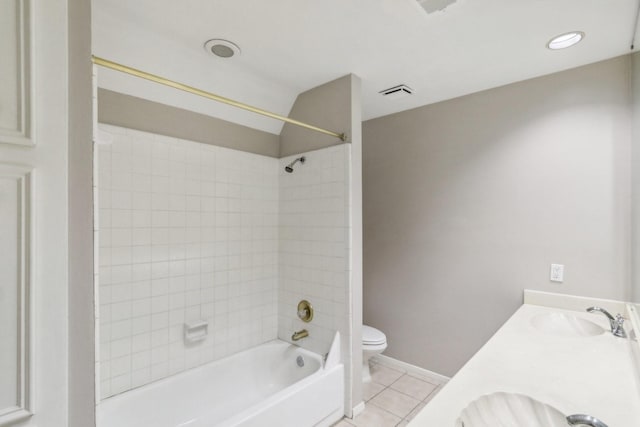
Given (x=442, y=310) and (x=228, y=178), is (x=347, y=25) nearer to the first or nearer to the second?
(x=228, y=178)

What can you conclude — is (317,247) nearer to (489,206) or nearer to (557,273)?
(489,206)

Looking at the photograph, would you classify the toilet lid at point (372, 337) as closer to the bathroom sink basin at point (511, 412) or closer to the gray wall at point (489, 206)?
the gray wall at point (489, 206)

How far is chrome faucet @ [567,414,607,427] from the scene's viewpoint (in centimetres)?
79

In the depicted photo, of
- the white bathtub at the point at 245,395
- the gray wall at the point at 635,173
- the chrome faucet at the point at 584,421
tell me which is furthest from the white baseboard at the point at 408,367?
the chrome faucet at the point at 584,421

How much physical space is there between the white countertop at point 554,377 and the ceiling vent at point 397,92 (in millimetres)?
1812

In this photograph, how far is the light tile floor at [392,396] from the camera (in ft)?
6.93

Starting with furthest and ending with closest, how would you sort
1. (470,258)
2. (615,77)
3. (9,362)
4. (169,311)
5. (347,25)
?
(470,258) → (169,311) → (615,77) → (347,25) → (9,362)

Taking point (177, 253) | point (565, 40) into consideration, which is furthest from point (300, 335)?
point (565, 40)

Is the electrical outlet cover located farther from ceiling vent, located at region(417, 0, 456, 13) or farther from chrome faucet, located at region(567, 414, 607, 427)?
ceiling vent, located at region(417, 0, 456, 13)

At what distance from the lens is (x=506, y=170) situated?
2.25m

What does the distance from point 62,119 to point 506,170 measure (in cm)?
255

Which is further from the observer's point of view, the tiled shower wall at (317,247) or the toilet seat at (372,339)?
the toilet seat at (372,339)

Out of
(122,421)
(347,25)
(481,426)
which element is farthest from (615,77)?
(122,421)

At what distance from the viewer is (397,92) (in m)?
2.41
